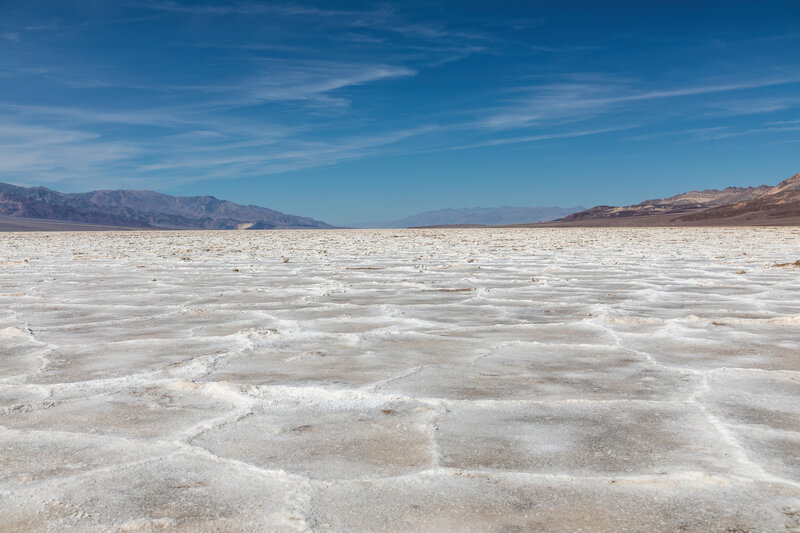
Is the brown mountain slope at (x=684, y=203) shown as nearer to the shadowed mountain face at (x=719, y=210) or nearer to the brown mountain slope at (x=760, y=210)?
the shadowed mountain face at (x=719, y=210)

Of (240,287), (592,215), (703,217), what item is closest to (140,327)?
(240,287)

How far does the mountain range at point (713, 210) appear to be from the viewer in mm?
54438

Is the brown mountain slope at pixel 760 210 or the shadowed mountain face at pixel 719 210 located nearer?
the shadowed mountain face at pixel 719 210

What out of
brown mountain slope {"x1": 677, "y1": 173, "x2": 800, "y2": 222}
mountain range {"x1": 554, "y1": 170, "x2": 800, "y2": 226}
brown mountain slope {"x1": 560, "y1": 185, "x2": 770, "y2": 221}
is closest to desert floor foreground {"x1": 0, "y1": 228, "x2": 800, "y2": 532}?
mountain range {"x1": 554, "y1": 170, "x2": 800, "y2": 226}

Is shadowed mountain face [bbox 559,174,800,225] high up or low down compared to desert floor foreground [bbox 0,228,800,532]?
up

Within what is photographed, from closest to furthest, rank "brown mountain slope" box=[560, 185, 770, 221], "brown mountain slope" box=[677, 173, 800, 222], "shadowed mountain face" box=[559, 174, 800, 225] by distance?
"shadowed mountain face" box=[559, 174, 800, 225] < "brown mountain slope" box=[677, 173, 800, 222] < "brown mountain slope" box=[560, 185, 770, 221]

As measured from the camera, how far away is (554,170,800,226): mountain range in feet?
179

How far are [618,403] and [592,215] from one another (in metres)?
129

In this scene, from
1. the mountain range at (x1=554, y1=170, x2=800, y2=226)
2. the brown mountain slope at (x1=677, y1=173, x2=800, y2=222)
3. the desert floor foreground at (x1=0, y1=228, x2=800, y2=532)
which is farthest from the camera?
the brown mountain slope at (x1=677, y1=173, x2=800, y2=222)

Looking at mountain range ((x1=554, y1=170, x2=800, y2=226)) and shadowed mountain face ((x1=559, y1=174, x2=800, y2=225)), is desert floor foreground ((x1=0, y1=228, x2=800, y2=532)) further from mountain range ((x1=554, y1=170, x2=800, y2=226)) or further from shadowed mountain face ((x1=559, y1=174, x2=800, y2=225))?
shadowed mountain face ((x1=559, y1=174, x2=800, y2=225))

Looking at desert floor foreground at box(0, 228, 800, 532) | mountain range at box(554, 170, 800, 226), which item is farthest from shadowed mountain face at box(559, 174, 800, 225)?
desert floor foreground at box(0, 228, 800, 532)

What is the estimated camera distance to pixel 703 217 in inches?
2479

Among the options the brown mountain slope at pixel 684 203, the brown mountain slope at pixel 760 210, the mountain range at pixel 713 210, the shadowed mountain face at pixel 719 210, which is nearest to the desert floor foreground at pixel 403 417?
the mountain range at pixel 713 210

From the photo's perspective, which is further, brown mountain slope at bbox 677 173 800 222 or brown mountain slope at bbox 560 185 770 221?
brown mountain slope at bbox 560 185 770 221
